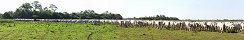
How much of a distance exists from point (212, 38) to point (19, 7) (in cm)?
11294

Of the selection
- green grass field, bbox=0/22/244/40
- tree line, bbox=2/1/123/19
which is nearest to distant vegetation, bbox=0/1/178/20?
tree line, bbox=2/1/123/19

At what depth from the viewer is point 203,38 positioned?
99.5ft

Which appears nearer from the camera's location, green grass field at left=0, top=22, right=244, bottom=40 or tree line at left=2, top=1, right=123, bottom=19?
green grass field at left=0, top=22, right=244, bottom=40

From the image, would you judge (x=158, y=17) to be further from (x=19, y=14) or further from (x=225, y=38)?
(x=225, y=38)

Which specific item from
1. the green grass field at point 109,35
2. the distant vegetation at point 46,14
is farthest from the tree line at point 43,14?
the green grass field at point 109,35

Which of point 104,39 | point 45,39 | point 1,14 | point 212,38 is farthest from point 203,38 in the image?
point 1,14

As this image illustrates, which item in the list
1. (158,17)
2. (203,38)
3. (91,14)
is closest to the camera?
(203,38)

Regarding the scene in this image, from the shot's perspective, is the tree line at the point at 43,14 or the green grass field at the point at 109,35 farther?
the tree line at the point at 43,14

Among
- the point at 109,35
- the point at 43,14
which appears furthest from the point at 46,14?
the point at 109,35

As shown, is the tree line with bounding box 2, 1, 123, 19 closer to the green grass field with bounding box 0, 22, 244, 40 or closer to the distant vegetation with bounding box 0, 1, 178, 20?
the distant vegetation with bounding box 0, 1, 178, 20

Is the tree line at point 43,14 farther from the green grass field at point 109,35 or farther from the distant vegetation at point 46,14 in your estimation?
the green grass field at point 109,35

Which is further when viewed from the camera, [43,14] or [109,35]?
[43,14]

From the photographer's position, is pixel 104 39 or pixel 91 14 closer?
pixel 104 39

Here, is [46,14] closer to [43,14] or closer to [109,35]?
[43,14]
